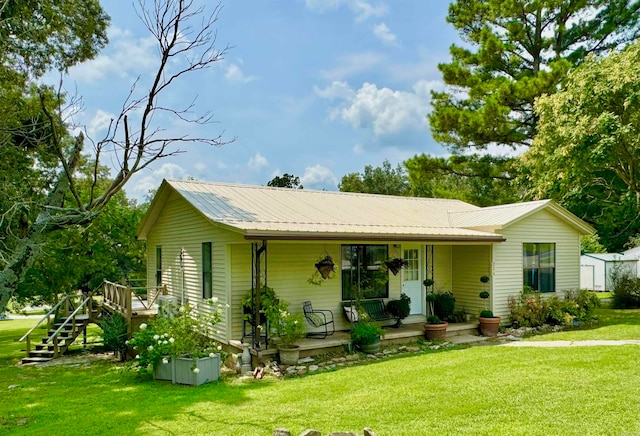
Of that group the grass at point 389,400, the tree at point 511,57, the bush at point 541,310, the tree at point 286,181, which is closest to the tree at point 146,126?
the grass at point 389,400

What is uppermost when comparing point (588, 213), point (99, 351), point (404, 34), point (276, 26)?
point (404, 34)

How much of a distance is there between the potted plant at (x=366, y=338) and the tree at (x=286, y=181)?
92.5 ft

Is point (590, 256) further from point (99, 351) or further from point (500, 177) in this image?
point (99, 351)

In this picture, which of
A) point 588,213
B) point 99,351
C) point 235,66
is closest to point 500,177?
point 588,213

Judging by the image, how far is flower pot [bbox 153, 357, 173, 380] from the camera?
8555 mm

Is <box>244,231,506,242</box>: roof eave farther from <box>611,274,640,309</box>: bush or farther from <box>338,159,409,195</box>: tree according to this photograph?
<box>338,159,409,195</box>: tree

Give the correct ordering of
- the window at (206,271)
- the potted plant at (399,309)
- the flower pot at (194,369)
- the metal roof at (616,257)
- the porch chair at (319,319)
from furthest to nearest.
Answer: the metal roof at (616,257)
the potted plant at (399,309)
the window at (206,271)
the porch chair at (319,319)
the flower pot at (194,369)

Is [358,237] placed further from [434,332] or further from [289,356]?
[434,332]

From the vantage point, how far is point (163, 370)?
28.5 feet

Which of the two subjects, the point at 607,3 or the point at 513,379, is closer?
the point at 513,379

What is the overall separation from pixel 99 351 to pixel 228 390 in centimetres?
850

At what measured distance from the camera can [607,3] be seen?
2177cm

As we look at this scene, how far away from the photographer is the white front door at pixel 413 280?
12578 millimetres

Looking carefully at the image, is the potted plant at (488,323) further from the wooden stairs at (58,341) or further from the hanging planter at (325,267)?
the wooden stairs at (58,341)
